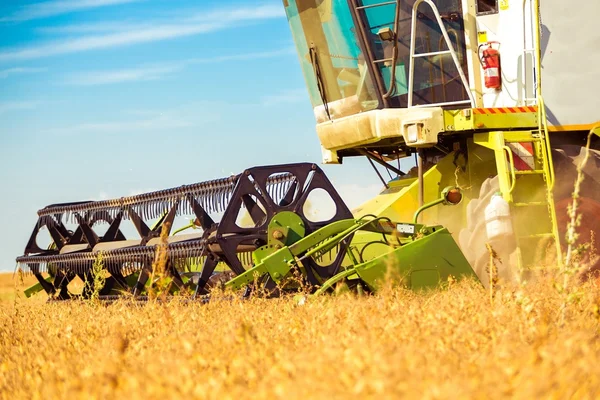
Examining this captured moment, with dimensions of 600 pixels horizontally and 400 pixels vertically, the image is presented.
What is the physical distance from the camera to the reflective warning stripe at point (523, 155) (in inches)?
251

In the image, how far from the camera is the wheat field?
1.81 metres

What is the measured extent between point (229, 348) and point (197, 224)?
4.29 metres

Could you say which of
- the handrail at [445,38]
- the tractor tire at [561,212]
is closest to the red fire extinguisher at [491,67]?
the handrail at [445,38]

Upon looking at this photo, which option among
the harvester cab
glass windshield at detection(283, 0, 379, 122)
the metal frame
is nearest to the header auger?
the metal frame

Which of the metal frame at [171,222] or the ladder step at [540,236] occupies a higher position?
the metal frame at [171,222]

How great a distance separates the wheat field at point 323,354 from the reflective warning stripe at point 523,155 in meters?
1.73

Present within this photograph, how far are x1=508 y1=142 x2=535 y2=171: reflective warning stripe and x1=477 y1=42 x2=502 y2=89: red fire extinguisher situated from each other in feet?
1.77

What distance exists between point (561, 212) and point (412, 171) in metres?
1.83

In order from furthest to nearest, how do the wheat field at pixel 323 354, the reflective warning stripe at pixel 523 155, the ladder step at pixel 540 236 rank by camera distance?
the reflective warning stripe at pixel 523 155, the ladder step at pixel 540 236, the wheat field at pixel 323 354

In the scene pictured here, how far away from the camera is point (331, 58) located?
24.8ft

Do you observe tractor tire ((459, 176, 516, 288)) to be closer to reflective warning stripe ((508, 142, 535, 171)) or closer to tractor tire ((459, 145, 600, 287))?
tractor tire ((459, 145, 600, 287))

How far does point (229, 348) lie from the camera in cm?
279

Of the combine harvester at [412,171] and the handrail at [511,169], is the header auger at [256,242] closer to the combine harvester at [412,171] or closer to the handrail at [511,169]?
the combine harvester at [412,171]

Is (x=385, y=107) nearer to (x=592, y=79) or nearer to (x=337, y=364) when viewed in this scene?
(x=592, y=79)
